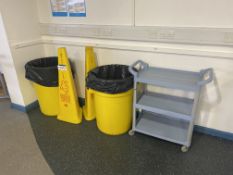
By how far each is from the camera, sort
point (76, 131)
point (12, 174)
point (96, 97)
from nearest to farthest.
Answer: point (12, 174), point (96, 97), point (76, 131)

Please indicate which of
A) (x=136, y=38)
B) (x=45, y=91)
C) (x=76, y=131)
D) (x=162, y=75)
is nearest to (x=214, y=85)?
(x=162, y=75)

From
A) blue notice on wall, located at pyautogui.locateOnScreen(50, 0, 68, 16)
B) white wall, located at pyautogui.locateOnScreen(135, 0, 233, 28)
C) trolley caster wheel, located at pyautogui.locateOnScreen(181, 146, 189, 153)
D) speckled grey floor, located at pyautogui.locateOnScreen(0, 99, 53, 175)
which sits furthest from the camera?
blue notice on wall, located at pyautogui.locateOnScreen(50, 0, 68, 16)

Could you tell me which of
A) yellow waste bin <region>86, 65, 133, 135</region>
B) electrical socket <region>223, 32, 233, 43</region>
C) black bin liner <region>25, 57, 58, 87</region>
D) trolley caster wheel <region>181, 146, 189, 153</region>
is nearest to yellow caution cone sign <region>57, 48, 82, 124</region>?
black bin liner <region>25, 57, 58, 87</region>

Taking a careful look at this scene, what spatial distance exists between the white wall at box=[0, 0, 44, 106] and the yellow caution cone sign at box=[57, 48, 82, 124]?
20.0 inches

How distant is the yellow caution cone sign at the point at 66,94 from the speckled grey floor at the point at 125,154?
16 cm

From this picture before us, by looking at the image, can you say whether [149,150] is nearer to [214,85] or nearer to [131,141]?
[131,141]

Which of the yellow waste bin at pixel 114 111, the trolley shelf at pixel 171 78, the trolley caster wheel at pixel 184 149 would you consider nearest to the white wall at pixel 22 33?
the yellow waste bin at pixel 114 111

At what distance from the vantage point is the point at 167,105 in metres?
1.71

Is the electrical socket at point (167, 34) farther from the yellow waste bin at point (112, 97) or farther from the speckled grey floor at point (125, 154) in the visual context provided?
the speckled grey floor at point (125, 154)

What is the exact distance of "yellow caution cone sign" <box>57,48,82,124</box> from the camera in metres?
1.90

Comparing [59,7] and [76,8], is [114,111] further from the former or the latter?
[59,7]

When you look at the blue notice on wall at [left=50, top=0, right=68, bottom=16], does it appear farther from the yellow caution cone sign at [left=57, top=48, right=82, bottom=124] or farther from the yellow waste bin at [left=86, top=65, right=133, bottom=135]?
the yellow waste bin at [left=86, top=65, right=133, bottom=135]

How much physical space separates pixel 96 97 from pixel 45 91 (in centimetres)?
65

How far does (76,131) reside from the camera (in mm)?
1967
